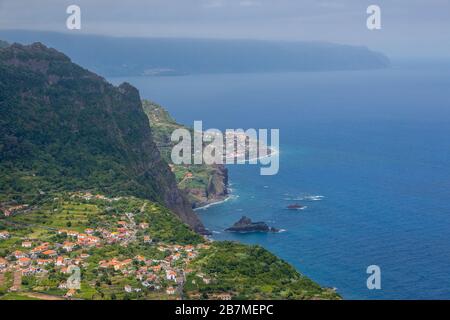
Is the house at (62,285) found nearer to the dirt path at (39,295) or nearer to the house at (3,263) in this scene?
the dirt path at (39,295)

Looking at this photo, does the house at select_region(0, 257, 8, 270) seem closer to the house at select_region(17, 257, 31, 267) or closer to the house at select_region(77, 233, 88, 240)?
the house at select_region(17, 257, 31, 267)

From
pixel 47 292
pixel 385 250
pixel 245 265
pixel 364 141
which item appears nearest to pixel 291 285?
pixel 245 265

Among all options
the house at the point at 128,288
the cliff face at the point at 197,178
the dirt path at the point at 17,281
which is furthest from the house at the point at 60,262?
the cliff face at the point at 197,178

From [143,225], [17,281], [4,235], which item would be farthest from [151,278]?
[4,235]

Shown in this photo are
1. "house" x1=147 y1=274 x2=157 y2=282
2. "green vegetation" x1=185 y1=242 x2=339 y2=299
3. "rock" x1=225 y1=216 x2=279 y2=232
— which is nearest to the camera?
"green vegetation" x1=185 y1=242 x2=339 y2=299

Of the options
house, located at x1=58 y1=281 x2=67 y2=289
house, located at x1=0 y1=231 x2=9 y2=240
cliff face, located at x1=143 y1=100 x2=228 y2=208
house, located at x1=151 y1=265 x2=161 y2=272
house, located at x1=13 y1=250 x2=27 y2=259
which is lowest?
house, located at x1=58 y1=281 x2=67 y2=289

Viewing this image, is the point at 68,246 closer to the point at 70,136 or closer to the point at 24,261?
the point at 24,261

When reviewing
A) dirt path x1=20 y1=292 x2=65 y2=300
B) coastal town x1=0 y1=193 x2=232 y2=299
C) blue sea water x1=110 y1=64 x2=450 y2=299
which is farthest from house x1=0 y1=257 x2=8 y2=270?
blue sea water x1=110 y1=64 x2=450 y2=299

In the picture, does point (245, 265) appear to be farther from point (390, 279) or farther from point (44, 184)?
point (44, 184)
